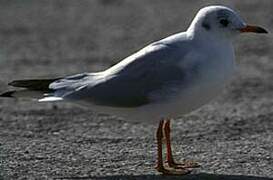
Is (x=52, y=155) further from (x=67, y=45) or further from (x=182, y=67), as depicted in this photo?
(x=67, y=45)

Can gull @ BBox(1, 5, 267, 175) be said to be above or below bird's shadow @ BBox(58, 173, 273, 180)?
above

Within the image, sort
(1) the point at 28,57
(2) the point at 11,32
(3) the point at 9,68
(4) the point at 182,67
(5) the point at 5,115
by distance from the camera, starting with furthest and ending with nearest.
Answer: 1. (2) the point at 11,32
2. (1) the point at 28,57
3. (3) the point at 9,68
4. (5) the point at 5,115
5. (4) the point at 182,67

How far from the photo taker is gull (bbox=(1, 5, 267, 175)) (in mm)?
6582

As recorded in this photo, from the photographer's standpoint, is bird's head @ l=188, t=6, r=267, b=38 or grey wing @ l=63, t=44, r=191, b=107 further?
bird's head @ l=188, t=6, r=267, b=38

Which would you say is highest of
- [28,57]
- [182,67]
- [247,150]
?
[28,57]

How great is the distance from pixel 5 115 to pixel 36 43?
5200 millimetres

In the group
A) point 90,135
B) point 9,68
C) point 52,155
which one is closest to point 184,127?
point 90,135

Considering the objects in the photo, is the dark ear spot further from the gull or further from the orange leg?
the orange leg

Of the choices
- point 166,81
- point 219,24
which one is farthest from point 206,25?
point 166,81

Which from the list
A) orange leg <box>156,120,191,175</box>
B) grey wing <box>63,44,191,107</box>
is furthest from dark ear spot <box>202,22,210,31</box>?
orange leg <box>156,120,191,175</box>

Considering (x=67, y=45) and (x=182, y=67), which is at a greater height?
(x=67, y=45)

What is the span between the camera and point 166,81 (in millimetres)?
6625

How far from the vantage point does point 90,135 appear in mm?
8391

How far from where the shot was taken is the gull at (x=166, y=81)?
6.58 meters
